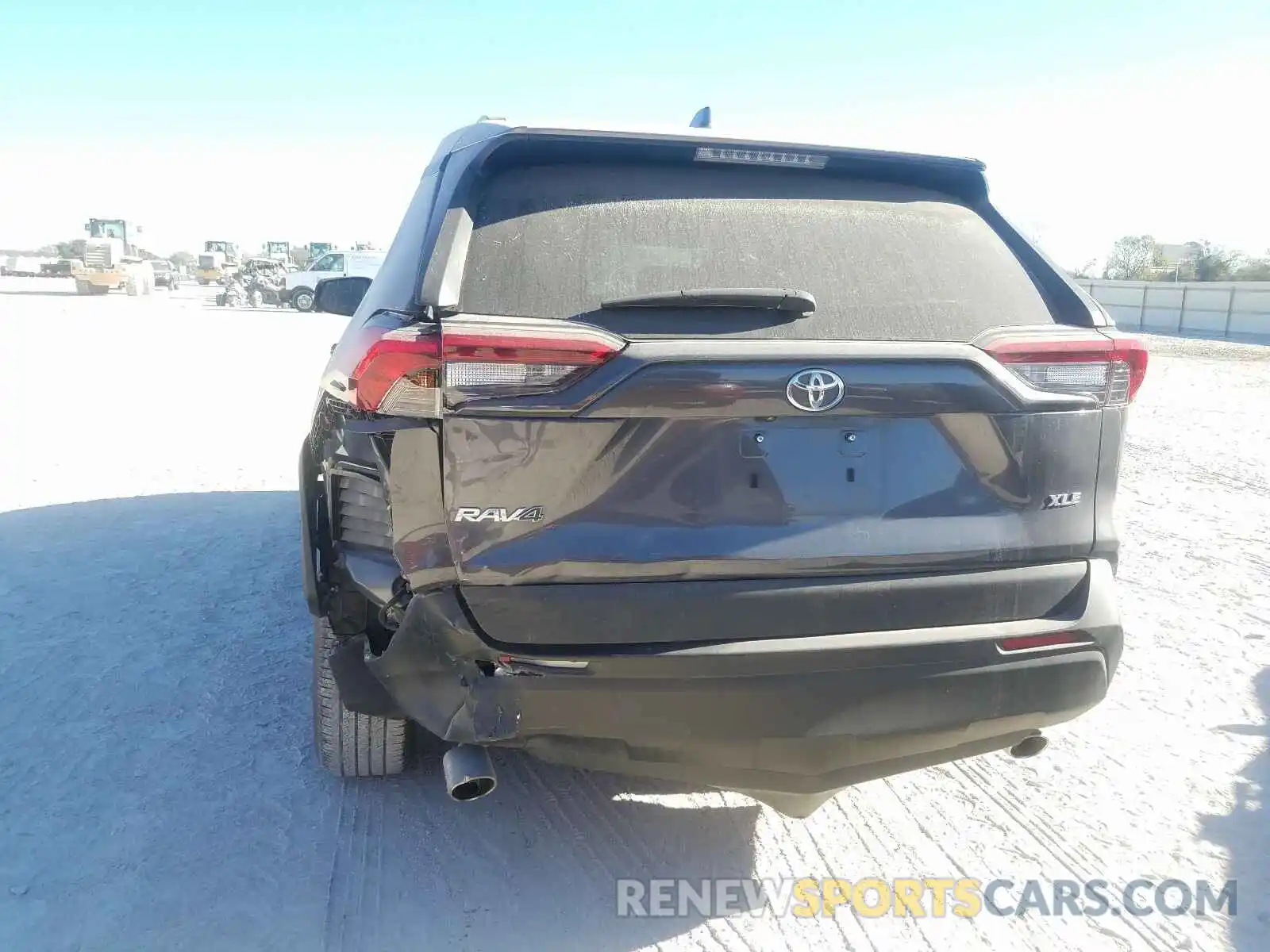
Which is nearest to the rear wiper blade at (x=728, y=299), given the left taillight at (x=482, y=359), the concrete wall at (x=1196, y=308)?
the left taillight at (x=482, y=359)

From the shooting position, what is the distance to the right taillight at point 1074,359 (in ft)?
7.65

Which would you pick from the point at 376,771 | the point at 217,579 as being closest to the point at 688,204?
the point at 376,771

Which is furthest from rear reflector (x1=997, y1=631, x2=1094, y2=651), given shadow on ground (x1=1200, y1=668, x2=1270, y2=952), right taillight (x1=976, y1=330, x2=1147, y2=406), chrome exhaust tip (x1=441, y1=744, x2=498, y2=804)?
chrome exhaust tip (x1=441, y1=744, x2=498, y2=804)

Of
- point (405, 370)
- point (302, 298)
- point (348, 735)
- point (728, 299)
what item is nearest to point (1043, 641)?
point (728, 299)

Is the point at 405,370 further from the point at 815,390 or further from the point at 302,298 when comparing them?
the point at 302,298

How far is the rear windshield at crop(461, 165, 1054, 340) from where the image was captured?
2211 mm

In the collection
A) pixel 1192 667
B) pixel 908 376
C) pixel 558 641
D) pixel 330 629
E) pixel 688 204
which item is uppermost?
pixel 688 204

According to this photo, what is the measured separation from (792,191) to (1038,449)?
960 millimetres

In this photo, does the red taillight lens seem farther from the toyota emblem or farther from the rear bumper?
the toyota emblem

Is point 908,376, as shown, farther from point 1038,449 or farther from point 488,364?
point 488,364

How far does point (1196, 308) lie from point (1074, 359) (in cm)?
3965

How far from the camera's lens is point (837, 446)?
2209 millimetres

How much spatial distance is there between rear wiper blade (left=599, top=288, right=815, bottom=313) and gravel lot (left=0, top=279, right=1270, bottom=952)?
163cm

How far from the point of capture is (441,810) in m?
2.97
